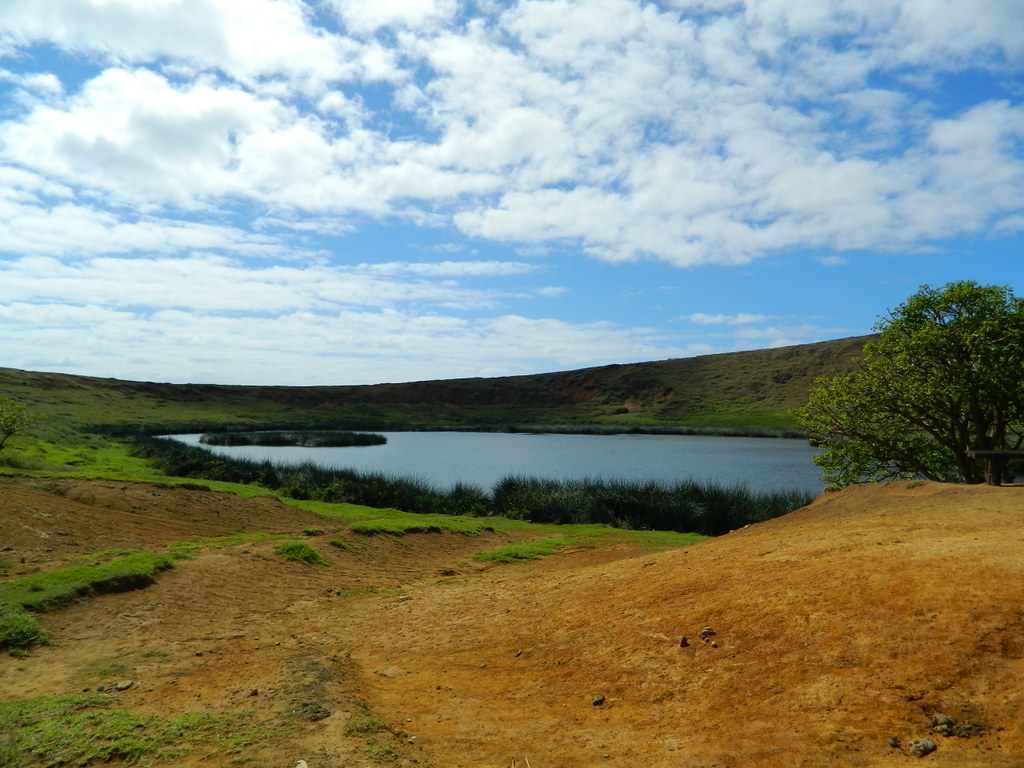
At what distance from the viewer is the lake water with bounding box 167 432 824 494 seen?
3394 cm

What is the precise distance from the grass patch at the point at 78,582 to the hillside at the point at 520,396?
67220 millimetres

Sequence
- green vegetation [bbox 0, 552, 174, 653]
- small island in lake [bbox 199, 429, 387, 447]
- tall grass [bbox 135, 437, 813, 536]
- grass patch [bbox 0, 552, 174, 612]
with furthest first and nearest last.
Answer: small island in lake [bbox 199, 429, 387, 447], tall grass [bbox 135, 437, 813, 536], grass patch [bbox 0, 552, 174, 612], green vegetation [bbox 0, 552, 174, 653]

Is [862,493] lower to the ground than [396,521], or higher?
higher

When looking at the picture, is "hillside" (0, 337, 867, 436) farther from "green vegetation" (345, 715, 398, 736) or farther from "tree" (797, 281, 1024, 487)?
"green vegetation" (345, 715, 398, 736)

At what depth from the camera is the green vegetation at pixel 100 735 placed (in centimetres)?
436

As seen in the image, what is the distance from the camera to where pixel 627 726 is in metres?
5.00

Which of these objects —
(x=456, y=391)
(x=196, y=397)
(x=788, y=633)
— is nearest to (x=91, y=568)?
(x=788, y=633)

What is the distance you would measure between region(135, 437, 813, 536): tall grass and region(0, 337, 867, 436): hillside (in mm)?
50932

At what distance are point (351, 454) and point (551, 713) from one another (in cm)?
4247

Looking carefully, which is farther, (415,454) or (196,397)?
(196,397)

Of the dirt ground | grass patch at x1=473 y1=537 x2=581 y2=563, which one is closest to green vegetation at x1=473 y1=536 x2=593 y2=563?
grass patch at x1=473 y1=537 x2=581 y2=563

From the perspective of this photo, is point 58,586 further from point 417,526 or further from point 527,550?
point 527,550

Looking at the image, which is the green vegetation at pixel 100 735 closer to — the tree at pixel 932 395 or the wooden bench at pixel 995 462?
the wooden bench at pixel 995 462

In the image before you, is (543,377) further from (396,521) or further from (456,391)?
(396,521)
